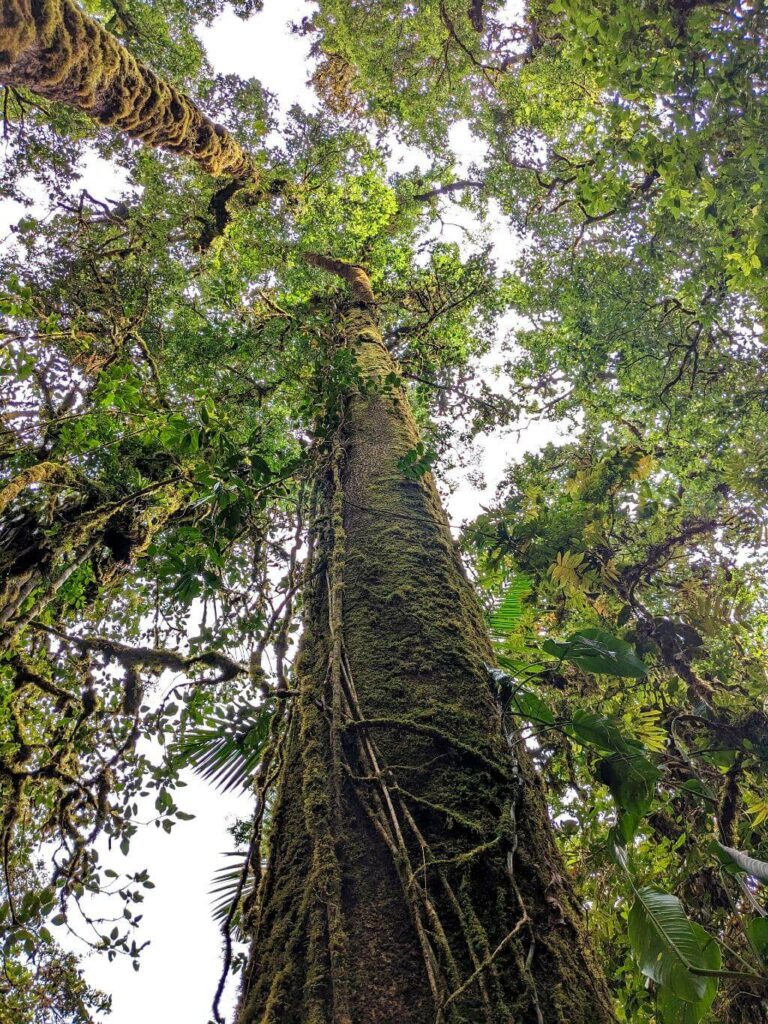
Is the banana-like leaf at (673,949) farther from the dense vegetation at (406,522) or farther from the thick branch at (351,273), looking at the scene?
the thick branch at (351,273)

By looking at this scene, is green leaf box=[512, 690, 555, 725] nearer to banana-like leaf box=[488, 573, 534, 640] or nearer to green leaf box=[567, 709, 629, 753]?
green leaf box=[567, 709, 629, 753]

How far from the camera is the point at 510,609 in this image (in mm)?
3152

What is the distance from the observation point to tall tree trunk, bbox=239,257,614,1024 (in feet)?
3.48

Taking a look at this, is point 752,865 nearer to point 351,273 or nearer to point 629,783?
point 629,783

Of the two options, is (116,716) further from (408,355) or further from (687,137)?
(687,137)

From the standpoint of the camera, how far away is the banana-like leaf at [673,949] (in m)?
1.43

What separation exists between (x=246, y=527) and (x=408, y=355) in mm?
5408

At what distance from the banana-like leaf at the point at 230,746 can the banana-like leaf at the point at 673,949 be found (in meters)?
1.31

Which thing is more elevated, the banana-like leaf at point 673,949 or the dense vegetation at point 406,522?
the dense vegetation at point 406,522

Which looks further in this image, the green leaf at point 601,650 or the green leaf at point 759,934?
the green leaf at point 601,650

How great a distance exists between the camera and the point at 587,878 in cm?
279

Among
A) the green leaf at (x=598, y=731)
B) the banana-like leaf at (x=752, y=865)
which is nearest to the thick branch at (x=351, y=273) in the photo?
the green leaf at (x=598, y=731)

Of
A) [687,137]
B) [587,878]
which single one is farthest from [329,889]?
[687,137]

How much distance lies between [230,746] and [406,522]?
1186 millimetres
